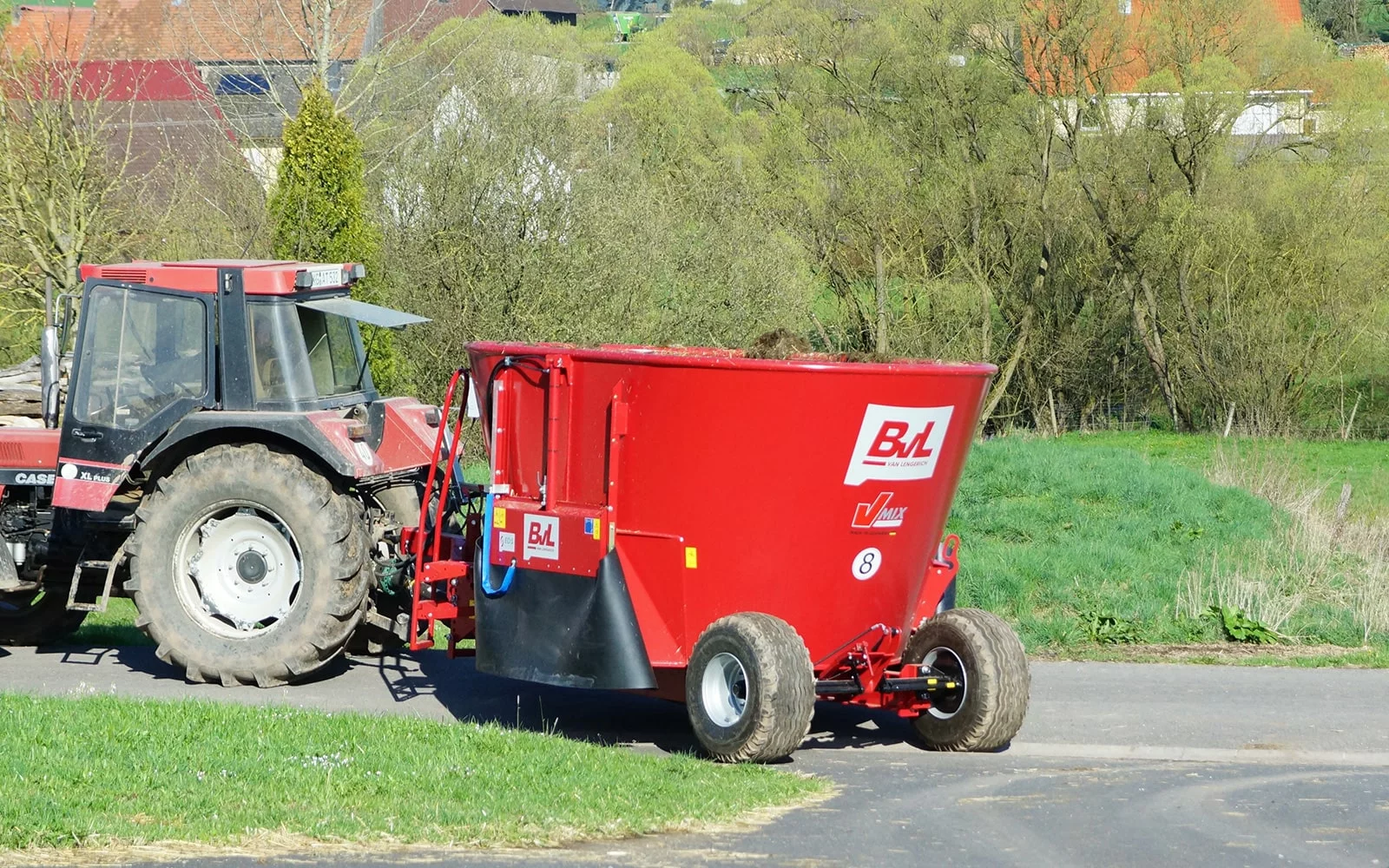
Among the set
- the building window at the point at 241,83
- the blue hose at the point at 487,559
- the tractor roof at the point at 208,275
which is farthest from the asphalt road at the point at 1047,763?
the building window at the point at 241,83

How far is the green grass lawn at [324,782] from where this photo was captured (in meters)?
5.81

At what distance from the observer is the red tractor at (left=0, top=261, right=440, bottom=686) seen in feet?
28.9

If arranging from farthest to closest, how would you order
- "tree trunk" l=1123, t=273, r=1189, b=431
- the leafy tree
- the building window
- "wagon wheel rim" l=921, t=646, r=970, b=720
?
"tree trunk" l=1123, t=273, r=1189, b=431 → the building window → the leafy tree → "wagon wheel rim" l=921, t=646, r=970, b=720

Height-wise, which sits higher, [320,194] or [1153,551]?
[320,194]

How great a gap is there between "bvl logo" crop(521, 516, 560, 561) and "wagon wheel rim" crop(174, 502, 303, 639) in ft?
6.19

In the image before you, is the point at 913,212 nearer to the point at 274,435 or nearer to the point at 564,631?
the point at 274,435

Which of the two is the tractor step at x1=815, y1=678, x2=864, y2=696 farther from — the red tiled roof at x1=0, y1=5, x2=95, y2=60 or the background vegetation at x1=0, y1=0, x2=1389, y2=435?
the background vegetation at x1=0, y1=0, x2=1389, y2=435

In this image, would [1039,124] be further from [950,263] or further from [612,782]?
[612,782]

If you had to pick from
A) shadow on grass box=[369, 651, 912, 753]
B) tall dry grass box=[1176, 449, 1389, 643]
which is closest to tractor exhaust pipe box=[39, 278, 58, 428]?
shadow on grass box=[369, 651, 912, 753]

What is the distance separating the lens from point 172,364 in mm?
9141

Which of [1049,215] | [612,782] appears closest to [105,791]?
[612,782]

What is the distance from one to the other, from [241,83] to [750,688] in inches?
1164

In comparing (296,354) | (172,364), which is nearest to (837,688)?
(296,354)

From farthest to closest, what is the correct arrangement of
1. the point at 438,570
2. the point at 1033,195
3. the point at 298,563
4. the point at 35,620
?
the point at 1033,195
the point at 35,620
the point at 298,563
the point at 438,570
